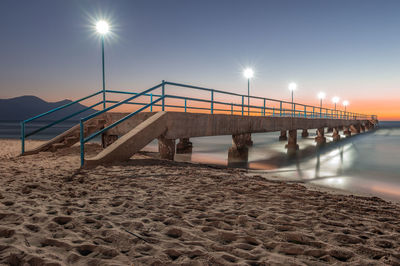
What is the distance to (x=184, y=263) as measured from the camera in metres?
2.34

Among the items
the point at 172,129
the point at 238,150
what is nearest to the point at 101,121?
the point at 172,129

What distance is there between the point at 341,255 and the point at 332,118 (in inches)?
1239

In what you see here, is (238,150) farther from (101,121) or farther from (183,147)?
(101,121)

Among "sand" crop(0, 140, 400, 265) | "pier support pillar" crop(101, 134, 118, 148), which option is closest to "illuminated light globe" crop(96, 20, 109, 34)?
"pier support pillar" crop(101, 134, 118, 148)

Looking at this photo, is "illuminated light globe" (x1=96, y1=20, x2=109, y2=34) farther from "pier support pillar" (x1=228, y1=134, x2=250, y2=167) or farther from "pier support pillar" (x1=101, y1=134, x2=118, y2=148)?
"pier support pillar" (x1=228, y1=134, x2=250, y2=167)

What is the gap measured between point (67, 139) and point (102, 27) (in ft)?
19.3

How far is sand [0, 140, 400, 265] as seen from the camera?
2480 mm

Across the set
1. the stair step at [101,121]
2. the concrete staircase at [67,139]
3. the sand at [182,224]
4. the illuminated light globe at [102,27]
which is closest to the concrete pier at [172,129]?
the stair step at [101,121]

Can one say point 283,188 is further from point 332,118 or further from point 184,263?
point 332,118

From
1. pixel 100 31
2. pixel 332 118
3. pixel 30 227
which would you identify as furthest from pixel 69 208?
pixel 332 118

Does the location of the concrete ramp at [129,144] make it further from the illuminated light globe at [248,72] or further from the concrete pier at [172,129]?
the illuminated light globe at [248,72]

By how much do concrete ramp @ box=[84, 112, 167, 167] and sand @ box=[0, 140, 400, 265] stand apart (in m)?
1.34

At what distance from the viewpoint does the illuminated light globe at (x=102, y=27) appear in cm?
1241

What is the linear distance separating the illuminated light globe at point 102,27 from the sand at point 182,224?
9.06m
